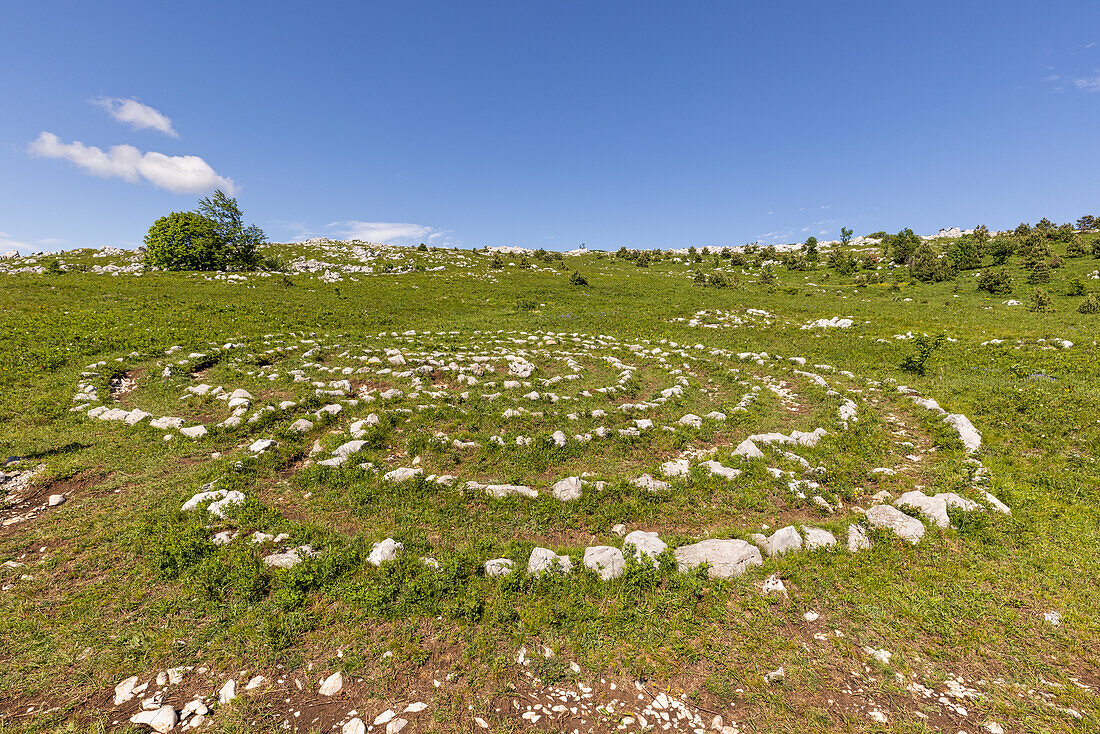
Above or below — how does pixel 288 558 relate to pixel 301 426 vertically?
below

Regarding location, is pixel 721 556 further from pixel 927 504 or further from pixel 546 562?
pixel 927 504

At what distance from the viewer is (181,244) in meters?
44.2

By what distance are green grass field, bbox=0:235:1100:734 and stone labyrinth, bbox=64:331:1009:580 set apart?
11 cm

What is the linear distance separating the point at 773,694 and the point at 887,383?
50.9ft

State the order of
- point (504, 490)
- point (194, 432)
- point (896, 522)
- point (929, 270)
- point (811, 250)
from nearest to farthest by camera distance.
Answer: point (896, 522) < point (504, 490) < point (194, 432) < point (929, 270) < point (811, 250)

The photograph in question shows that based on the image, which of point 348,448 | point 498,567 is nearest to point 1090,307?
point 498,567

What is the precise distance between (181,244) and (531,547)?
59136 mm

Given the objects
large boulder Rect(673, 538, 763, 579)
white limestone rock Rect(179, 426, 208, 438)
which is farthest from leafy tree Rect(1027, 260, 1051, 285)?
white limestone rock Rect(179, 426, 208, 438)

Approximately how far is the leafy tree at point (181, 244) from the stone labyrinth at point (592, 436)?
39.8 m

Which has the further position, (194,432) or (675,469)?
(194,432)

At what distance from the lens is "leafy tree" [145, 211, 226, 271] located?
43781 mm

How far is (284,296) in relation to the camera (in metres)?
32.3

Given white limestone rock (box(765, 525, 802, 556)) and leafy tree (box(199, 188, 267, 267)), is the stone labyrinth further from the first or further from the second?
leafy tree (box(199, 188, 267, 267))

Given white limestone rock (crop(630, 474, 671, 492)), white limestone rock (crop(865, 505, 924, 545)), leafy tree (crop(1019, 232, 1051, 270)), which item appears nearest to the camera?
white limestone rock (crop(865, 505, 924, 545))
